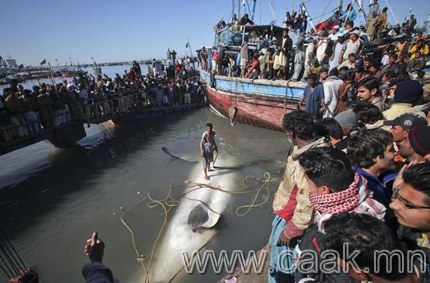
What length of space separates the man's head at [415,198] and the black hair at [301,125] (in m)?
1.13

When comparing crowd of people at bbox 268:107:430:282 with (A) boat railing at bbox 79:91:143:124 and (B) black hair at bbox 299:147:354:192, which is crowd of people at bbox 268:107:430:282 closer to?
(B) black hair at bbox 299:147:354:192

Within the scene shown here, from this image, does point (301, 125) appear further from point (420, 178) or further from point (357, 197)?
point (420, 178)

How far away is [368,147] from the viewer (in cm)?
224

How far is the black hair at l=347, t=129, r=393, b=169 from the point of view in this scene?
2.23 metres

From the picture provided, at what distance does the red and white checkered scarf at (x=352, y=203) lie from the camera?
178cm

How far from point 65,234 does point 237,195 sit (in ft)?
15.4

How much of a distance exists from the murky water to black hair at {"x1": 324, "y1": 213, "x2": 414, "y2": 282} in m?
4.15

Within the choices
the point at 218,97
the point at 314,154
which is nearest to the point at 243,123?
the point at 218,97

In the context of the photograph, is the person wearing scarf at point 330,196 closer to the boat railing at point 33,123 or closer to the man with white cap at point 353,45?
the man with white cap at point 353,45

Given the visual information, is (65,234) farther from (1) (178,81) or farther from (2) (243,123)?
(1) (178,81)

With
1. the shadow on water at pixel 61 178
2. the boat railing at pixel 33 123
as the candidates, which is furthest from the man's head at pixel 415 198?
the boat railing at pixel 33 123

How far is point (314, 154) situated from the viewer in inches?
77.2

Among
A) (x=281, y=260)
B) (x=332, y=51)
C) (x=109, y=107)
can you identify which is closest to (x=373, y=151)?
(x=281, y=260)

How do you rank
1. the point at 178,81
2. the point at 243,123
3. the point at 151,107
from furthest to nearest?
the point at 178,81, the point at 151,107, the point at 243,123
